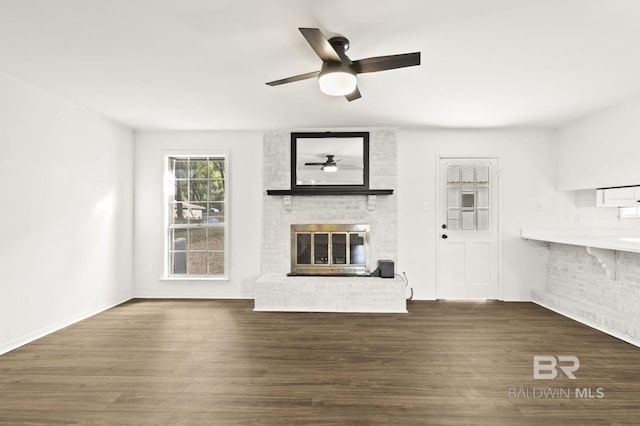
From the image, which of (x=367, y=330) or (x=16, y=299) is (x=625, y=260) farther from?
(x=16, y=299)

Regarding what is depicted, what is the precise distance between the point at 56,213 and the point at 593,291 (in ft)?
20.2

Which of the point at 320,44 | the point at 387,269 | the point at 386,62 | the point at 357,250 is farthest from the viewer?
the point at 357,250

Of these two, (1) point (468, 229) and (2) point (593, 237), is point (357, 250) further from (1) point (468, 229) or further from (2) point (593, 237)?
(2) point (593, 237)

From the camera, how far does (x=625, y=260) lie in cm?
361

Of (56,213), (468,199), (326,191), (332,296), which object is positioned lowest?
(332,296)

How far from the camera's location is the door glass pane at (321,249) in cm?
492

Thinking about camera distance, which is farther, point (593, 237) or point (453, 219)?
point (453, 219)

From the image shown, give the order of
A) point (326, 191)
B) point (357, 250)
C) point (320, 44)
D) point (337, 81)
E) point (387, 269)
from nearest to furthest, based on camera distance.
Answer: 1. point (320, 44)
2. point (337, 81)
3. point (387, 269)
4. point (326, 191)
5. point (357, 250)

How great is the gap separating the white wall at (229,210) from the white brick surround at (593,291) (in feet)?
13.4

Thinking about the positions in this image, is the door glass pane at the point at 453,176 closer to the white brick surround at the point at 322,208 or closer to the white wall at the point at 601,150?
the white brick surround at the point at 322,208

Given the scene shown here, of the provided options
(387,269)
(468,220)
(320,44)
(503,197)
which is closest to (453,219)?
(468,220)

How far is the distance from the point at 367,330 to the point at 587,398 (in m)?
1.84

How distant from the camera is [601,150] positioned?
4.03 meters

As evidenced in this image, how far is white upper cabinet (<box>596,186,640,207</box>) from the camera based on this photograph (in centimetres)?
374
